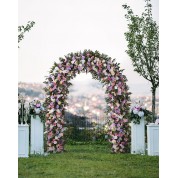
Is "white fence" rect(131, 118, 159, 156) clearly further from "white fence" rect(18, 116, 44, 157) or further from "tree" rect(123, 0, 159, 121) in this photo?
"white fence" rect(18, 116, 44, 157)

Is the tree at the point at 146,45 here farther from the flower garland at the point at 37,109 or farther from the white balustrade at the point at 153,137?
the flower garland at the point at 37,109

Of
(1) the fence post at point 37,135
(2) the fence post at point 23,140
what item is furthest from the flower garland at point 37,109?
(2) the fence post at point 23,140

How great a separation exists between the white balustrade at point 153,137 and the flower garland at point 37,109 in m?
1.61

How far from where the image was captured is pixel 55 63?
28.4 ft

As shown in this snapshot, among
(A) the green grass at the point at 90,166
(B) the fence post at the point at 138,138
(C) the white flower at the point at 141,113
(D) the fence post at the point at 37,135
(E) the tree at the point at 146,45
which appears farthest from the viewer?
(C) the white flower at the point at 141,113

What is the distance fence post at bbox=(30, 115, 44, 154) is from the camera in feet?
28.4

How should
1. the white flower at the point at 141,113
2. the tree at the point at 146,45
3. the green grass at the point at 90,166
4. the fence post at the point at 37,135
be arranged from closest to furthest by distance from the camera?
1. the green grass at the point at 90,166
2. the tree at the point at 146,45
3. the fence post at the point at 37,135
4. the white flower at the point at 141,113

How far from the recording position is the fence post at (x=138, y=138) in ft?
28.9

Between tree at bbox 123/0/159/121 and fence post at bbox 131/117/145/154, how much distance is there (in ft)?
2.71

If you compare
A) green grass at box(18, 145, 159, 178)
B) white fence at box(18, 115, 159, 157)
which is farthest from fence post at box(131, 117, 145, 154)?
green grass at box(18, 145, 159, 178)

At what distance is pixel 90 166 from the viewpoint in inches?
291
